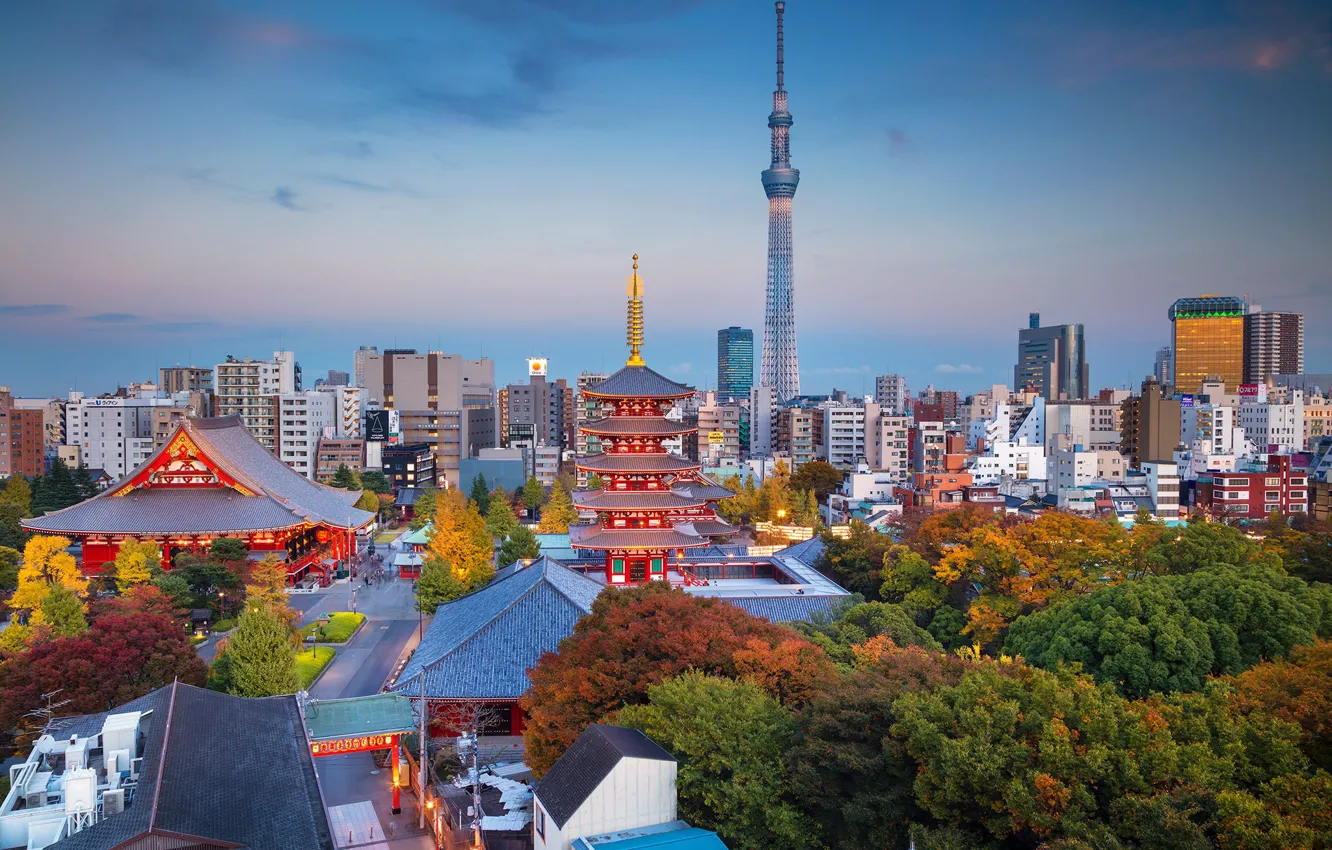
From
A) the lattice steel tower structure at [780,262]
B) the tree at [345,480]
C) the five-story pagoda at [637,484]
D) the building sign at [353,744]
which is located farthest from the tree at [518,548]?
the lattice steel tower structure at [780,262]

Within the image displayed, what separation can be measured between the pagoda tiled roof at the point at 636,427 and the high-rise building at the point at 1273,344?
365 feet

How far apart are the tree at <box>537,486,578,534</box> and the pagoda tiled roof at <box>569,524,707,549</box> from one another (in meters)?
14.5

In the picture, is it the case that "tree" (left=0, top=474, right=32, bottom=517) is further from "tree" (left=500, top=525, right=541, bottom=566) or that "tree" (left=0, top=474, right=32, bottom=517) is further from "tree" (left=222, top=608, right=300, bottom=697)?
"tree" (left=222, top=608, right=300, bottom=697)

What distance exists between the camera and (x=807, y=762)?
14.8 m

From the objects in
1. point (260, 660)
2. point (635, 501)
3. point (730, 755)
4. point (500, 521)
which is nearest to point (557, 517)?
point (500, 521)

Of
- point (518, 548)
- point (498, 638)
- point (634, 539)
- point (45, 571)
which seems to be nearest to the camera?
point (498, 638)

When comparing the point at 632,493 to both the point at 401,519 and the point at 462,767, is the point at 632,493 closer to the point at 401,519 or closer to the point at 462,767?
the point at 462,767

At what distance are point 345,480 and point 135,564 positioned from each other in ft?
102

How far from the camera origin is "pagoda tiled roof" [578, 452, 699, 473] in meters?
34.2

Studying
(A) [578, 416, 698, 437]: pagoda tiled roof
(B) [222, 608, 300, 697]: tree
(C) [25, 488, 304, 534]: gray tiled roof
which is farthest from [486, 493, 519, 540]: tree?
(B) [222, 608, 300, 697]: tree

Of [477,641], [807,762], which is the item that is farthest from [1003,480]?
[807,762]

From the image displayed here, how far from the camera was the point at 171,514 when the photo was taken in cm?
4166

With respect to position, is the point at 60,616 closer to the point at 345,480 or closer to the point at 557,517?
the point at 557,517

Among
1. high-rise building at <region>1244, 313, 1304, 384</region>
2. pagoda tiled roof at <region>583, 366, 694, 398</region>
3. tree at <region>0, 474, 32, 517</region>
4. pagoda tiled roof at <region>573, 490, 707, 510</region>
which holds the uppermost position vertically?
high-rise building at <region>1244, 313, 1304, 384</region>
